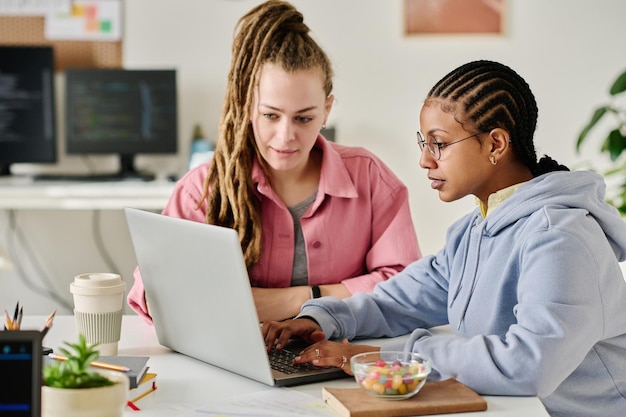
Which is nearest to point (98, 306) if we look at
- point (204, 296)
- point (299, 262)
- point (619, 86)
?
point (204, 296)

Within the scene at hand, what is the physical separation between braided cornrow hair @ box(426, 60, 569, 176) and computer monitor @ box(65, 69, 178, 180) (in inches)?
94.9

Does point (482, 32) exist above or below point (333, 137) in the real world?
above

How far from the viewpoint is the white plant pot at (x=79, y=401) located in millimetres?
953

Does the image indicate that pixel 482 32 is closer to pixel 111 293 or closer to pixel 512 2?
pixel 512 2

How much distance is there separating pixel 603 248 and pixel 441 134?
0.30 m

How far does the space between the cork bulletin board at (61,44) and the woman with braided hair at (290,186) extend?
2.06m

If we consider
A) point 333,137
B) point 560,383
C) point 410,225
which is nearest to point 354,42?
point 333,137

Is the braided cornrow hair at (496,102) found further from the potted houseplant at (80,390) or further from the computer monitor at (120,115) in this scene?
the computer monitor at (120,115)

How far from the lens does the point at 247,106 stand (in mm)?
1789

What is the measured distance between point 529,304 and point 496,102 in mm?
355

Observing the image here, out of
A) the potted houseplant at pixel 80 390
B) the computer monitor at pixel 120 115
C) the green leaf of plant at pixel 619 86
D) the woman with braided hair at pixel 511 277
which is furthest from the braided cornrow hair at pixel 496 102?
the computer monitor at pixel 120 115

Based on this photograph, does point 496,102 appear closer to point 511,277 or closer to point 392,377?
point 511,277

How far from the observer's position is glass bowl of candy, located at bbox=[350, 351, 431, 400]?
1153mm

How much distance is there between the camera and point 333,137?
139 inches
